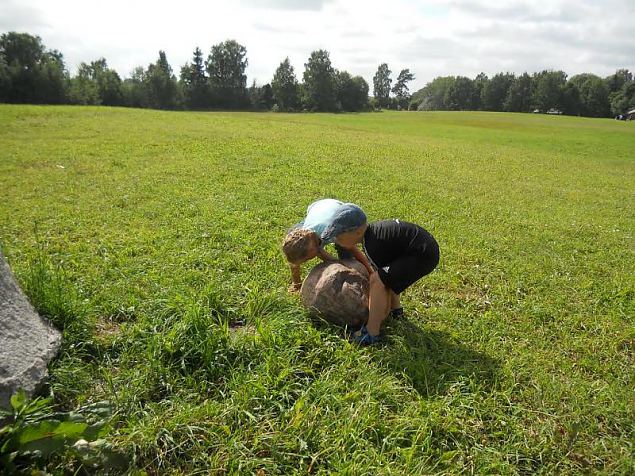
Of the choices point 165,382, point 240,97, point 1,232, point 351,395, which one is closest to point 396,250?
point 351,395

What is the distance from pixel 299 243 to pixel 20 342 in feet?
8.21

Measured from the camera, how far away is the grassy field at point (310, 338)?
309cm

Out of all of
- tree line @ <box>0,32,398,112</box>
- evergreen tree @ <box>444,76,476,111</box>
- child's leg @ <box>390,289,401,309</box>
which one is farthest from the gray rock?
evergreen tree @ <box>444,76,476,111</box>

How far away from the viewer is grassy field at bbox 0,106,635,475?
3.09 meters

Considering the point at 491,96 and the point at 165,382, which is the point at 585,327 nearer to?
the point at 165,382

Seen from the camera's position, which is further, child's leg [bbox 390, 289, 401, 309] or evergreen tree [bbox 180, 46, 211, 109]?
evergreen tree [bbox 180, 46, 211, 109]

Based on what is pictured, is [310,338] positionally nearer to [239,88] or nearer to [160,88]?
[160,88]

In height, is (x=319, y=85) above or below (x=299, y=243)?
above

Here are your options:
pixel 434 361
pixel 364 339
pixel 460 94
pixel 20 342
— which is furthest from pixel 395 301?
pixel 460 94

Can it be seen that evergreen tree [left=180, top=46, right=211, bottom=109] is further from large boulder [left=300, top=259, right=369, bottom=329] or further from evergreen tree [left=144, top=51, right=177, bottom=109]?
large boulder [left=300, top=259, right=369, bottom=329]

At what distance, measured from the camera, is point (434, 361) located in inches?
162

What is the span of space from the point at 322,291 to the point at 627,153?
90.1 ft

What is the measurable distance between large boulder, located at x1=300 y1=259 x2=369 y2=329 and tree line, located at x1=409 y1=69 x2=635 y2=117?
98504 millimetres

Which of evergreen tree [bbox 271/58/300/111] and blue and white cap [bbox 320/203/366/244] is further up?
evergreen tree [bbox 271/58/300/111]
